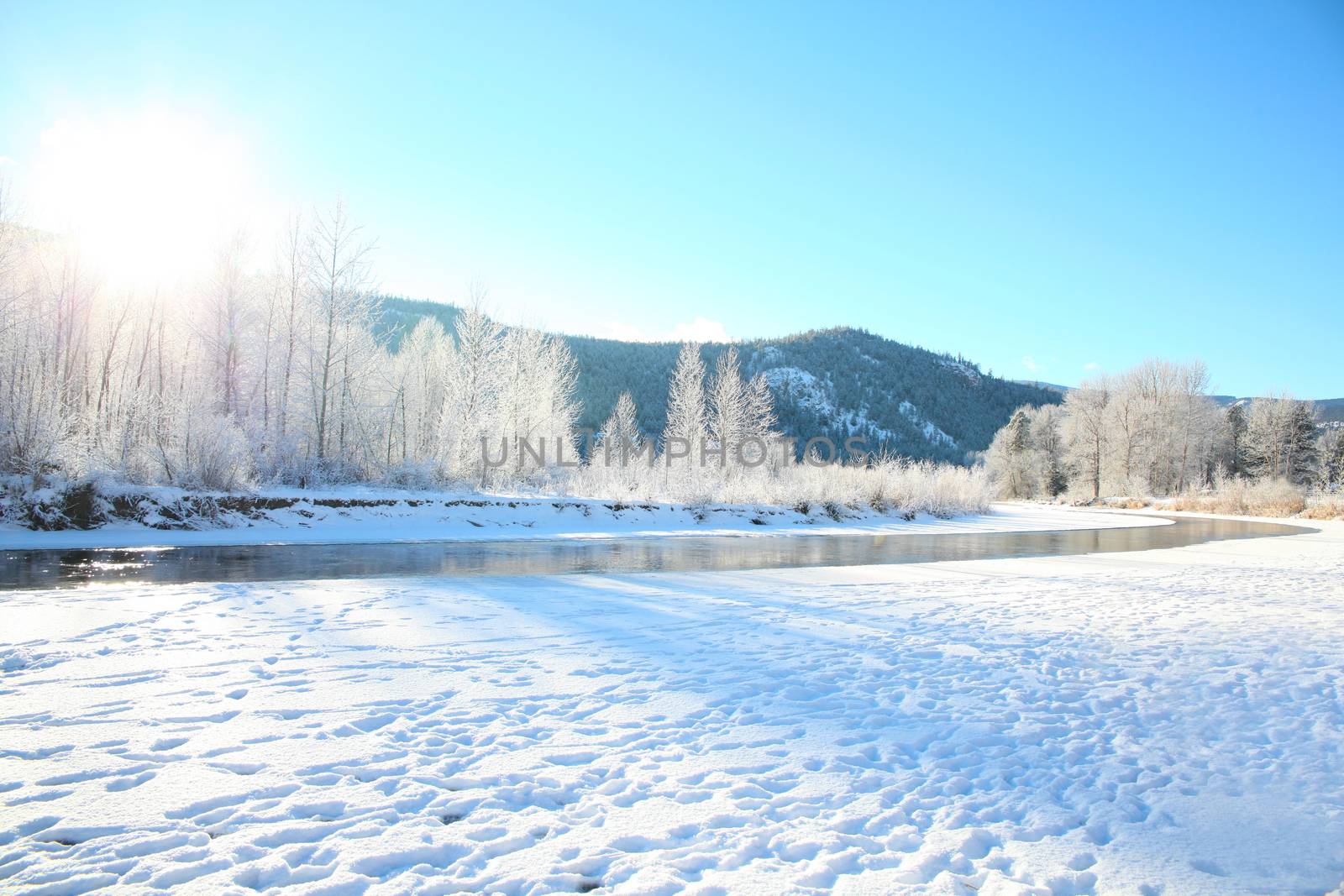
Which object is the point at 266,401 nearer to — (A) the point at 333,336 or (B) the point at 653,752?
(A) the point at 333,336

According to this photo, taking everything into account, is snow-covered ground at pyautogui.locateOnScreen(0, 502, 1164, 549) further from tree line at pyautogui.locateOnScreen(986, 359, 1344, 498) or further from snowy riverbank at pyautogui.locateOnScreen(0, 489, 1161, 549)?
tree line at pyautogui.locateOnScreen(986, 359, 1344, 498)

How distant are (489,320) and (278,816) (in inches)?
1176

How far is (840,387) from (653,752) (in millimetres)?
111575

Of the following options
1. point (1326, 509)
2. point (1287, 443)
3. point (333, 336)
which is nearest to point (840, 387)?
point (1287, 443)

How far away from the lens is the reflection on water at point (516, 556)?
9.43m

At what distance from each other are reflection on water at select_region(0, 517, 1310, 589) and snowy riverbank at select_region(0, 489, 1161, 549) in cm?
120

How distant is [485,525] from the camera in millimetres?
18266

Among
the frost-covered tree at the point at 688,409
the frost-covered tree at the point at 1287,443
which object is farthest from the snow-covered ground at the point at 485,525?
the frost-covered tree at the point at 1287,443

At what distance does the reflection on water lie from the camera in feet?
30.9

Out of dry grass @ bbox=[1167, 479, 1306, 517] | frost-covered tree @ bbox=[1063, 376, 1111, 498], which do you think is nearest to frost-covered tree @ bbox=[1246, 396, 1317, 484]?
frost-covered tree @ bbox=[1063, 376, 1111, 498]

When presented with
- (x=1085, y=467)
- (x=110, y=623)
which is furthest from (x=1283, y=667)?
(x=1085, y=467)

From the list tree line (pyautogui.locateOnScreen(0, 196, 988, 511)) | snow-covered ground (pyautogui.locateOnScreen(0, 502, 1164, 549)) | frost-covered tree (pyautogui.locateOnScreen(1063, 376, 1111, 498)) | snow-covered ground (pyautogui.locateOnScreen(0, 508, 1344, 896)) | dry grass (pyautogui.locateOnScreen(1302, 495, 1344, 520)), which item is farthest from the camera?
frost-covered tree (pyautogui.locateOnScreen(1063, 376, 1111, 498))

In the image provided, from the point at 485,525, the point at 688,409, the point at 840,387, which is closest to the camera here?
the point at 485,525

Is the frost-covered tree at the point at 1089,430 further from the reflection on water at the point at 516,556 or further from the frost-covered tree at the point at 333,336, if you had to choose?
the frost-covered tree at the point at 333,336
